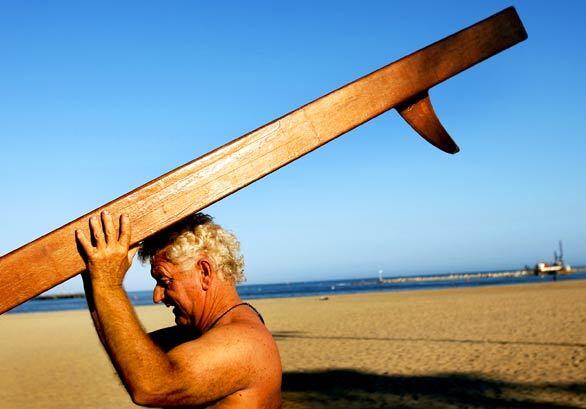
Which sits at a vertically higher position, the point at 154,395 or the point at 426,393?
the point at 154,395

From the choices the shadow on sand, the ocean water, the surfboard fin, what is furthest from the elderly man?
the ocean water

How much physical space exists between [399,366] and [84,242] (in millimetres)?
9995

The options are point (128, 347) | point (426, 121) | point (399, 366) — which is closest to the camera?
point (128, 347)

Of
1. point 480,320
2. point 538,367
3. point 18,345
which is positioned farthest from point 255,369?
point 18,345

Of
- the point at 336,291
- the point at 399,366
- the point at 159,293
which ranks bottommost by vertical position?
the point at 336,291

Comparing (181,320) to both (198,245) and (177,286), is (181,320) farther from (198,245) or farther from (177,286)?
(198,245)

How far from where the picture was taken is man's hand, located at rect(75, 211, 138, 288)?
136 centimetres

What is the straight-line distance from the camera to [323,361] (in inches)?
461

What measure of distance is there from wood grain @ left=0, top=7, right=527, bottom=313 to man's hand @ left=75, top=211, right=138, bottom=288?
0.03 m

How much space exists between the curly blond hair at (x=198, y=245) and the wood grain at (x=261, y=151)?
→ 38 centimetres

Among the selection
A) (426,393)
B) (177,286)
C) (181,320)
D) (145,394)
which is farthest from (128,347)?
(426,393)

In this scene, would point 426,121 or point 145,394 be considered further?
point 426,121

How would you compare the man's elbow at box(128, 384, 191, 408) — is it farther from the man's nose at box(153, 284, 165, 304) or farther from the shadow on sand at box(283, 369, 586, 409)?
the shadow on sand at box(283, 369, 586, 409)

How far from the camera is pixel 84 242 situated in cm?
135
